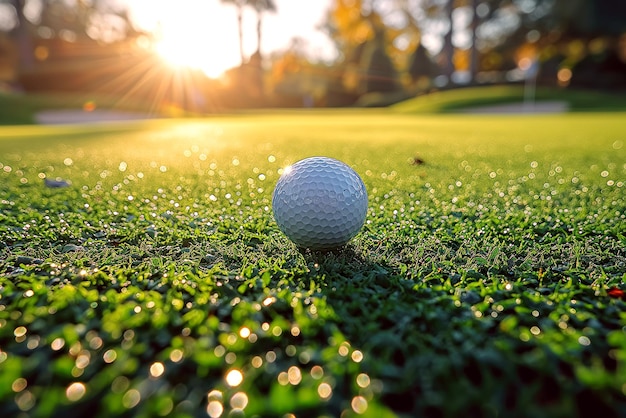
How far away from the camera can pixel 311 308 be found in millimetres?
1339

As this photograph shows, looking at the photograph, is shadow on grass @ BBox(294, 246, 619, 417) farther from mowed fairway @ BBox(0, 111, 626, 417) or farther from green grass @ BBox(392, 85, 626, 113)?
green grass @ BBox(392, 85, 626, 113)

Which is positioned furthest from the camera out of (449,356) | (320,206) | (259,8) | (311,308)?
(259,8)

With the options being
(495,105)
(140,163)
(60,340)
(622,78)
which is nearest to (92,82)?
(495,105)

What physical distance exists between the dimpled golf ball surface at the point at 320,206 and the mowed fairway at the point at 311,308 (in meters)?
0.09

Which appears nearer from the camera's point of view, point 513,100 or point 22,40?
point 513,100

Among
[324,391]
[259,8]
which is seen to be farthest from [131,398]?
[259,8]

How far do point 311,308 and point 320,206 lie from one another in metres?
0.59

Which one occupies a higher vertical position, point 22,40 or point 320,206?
point 22,40

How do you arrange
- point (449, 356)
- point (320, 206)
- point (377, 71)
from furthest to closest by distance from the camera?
point (377, 71), point (320, 206), point (449, 356)

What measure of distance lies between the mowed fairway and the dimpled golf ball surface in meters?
0.09

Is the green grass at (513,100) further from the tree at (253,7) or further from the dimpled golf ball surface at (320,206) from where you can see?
the dimpled golf ball surface at (320,206)

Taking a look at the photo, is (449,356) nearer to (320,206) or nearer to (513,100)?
(320,206)

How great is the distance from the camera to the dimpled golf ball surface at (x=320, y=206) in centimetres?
183

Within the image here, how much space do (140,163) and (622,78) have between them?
28430 millimetres
